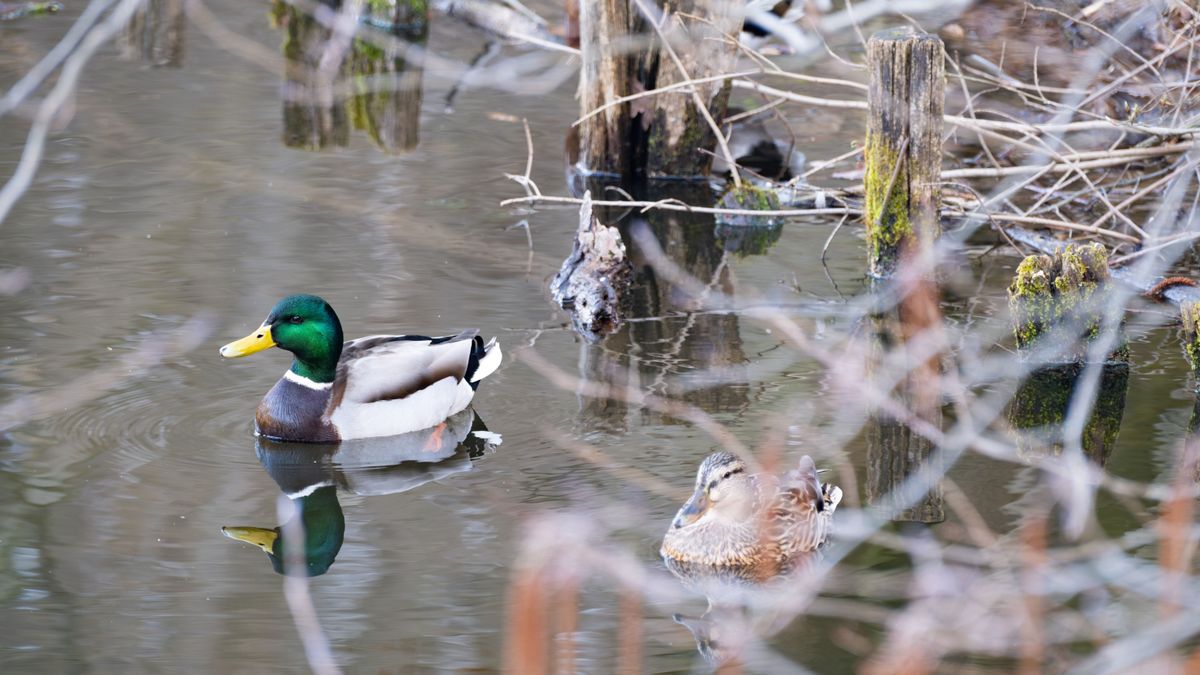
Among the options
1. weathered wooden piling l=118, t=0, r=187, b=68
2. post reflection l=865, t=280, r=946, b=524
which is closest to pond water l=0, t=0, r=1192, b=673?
post reflection l=865, t=280, r=946, b=524

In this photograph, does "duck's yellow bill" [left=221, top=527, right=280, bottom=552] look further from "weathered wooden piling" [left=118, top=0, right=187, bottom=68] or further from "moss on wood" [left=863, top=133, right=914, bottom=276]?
"weathered wooden piling" [left=118, top=0, right=187, bottom=68]

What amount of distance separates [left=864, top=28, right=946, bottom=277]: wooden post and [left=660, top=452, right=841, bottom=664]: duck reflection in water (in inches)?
117

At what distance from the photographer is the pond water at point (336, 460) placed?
525cm

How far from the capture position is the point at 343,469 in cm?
676

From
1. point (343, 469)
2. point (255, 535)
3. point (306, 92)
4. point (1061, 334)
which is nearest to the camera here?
point (255, 535)

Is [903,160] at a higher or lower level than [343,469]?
higher

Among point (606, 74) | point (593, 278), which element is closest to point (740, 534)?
point (593, 278)

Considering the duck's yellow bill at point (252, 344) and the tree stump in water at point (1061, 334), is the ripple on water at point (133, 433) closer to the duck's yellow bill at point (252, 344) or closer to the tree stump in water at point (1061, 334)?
the duck's yellow bill at point (252, 344)

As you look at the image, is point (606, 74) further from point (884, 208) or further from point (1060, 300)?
point (1060, 300)

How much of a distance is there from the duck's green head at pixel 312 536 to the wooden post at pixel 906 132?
3714 mm

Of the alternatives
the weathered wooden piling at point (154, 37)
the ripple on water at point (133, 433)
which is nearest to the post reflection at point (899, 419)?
the ripple on water at point (133, 433)

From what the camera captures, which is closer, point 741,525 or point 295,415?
point 741,525

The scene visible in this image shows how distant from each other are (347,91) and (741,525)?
28.9 feet

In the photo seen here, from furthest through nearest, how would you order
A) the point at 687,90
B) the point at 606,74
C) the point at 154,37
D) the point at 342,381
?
1. the point at 154,37
2. the point at 606,74
3. the point at 687,90
4. the point at 342,381
